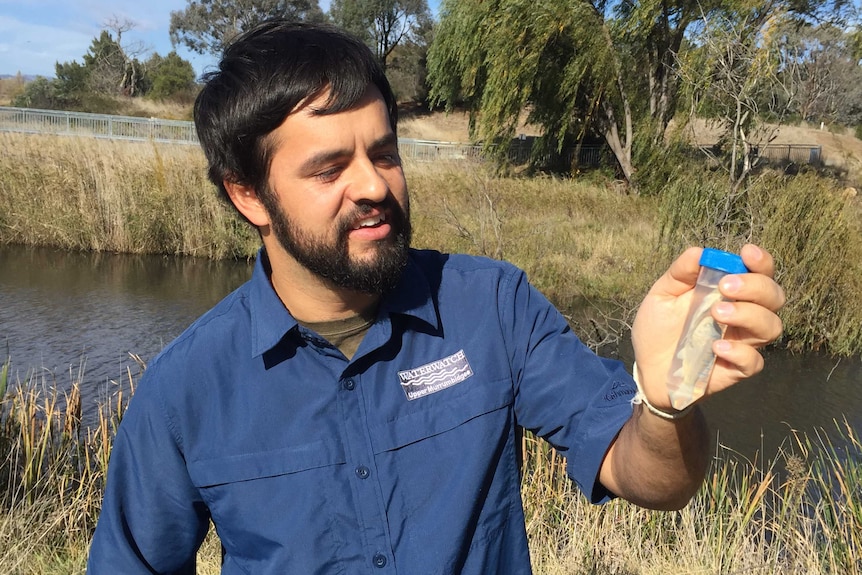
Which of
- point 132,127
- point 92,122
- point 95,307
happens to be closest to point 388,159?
point 95,307

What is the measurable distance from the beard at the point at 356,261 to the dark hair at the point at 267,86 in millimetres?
211

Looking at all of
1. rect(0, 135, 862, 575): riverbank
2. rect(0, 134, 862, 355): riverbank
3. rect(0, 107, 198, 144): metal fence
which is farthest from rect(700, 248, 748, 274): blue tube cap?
rect(0, 107, 198, 144): metal fence

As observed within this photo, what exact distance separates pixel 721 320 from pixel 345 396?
0.75 meters

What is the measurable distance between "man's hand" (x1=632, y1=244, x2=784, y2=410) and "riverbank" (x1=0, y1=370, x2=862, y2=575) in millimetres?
2393

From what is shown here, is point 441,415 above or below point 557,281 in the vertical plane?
above

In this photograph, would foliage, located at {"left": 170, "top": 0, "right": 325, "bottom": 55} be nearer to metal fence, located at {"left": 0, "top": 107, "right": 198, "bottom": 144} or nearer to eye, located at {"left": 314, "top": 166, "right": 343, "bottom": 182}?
metal fence, located at {"left": 0, "top": 107, "right": 198, "bottom": 144}

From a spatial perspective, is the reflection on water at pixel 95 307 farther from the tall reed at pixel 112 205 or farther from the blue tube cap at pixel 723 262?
the blue tube cap at pixel 723 262

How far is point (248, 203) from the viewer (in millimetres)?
1685

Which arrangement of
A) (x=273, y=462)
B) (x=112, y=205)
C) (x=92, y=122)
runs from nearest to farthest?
(x=273, y=462), (x=112, y=205), (x=92, y=122)

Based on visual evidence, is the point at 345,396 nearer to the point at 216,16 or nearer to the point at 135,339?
the point at 135,339

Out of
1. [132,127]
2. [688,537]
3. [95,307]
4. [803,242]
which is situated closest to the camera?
[688,537]

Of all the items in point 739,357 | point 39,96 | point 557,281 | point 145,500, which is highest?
point 39,96

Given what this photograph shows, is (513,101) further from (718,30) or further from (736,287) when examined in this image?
(736,287)

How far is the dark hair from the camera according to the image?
4.95 feet
